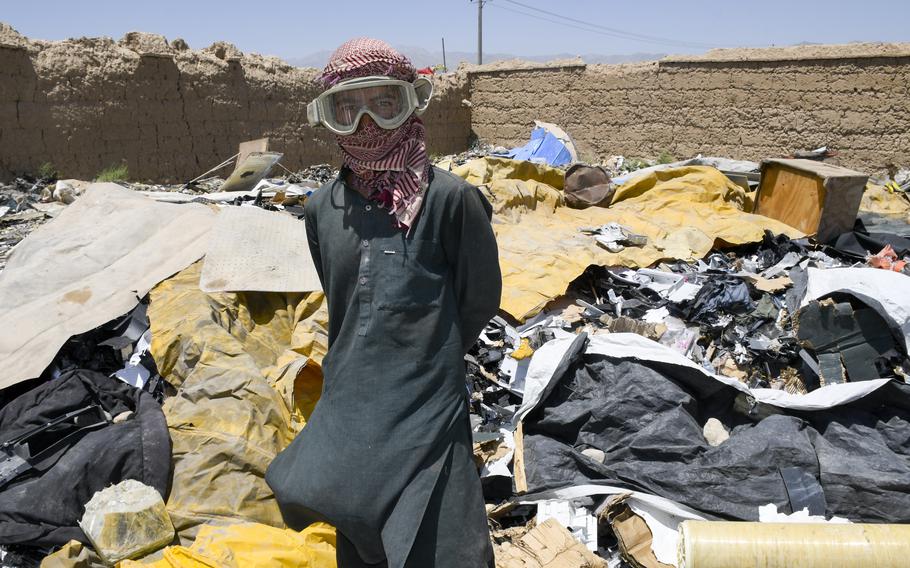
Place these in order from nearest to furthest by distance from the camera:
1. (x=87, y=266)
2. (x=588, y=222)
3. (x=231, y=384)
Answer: (x=231, y=384) < (x=87, y=266) < (x=588, y=222)

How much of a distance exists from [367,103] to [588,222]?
4857mm

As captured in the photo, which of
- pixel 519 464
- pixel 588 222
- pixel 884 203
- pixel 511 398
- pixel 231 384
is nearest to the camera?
pixel 231 384

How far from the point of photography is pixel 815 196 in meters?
5.48

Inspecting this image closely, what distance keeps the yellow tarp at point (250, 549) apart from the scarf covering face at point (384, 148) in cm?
119

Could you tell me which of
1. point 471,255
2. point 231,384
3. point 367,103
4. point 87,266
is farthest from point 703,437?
point 87,266

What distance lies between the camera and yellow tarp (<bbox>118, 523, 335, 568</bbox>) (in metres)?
1.95

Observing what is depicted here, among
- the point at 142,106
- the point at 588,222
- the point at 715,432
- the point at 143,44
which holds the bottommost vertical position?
the point at 715,432

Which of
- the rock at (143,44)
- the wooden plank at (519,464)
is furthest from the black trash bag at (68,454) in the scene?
the rock at (143,44)

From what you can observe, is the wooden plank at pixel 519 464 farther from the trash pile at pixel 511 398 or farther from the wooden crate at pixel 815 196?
the wooden crate at pixel 815 196

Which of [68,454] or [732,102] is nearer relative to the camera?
[68,454]

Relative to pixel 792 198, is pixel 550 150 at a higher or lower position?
lower

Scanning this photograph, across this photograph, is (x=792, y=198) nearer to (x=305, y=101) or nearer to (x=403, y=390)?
(x=403, y=390)

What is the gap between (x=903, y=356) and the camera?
3.33m

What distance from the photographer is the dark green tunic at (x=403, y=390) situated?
5.00 feet
